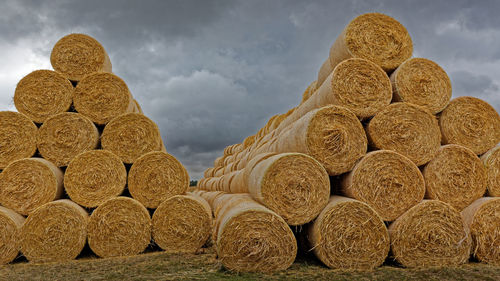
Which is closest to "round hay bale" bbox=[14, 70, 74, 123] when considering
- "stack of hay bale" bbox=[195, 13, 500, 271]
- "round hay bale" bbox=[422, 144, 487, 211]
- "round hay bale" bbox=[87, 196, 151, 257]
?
"round hay bale" bbox=[87, 196, 151, 257]

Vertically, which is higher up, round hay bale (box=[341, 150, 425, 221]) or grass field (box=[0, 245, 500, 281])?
round hay bale (box=[341, 150, 425, 221])

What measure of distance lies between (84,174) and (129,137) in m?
0.90

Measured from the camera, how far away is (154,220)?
18.0 ft

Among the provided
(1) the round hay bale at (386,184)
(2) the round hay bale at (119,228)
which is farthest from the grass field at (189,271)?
(1) the round hay bale at (386,184)

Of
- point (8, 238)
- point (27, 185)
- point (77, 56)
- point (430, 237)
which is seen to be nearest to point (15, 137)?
point (27, 185)

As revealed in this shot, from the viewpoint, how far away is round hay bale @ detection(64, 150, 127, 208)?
5.38m

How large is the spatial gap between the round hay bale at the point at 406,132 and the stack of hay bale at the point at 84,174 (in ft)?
9.64

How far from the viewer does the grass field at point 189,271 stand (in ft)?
12.3

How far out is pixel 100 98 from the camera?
232 inches

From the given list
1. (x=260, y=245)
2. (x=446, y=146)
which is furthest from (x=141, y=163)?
(x=446, y=146)

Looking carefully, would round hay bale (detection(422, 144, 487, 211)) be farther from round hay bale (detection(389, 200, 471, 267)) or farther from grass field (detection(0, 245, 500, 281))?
grass field (detection(0, 245, 500, 281))

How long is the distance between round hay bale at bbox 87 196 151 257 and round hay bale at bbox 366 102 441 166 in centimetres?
364

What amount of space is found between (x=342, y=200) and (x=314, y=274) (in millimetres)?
930

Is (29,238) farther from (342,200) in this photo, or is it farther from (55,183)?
(342,200)
